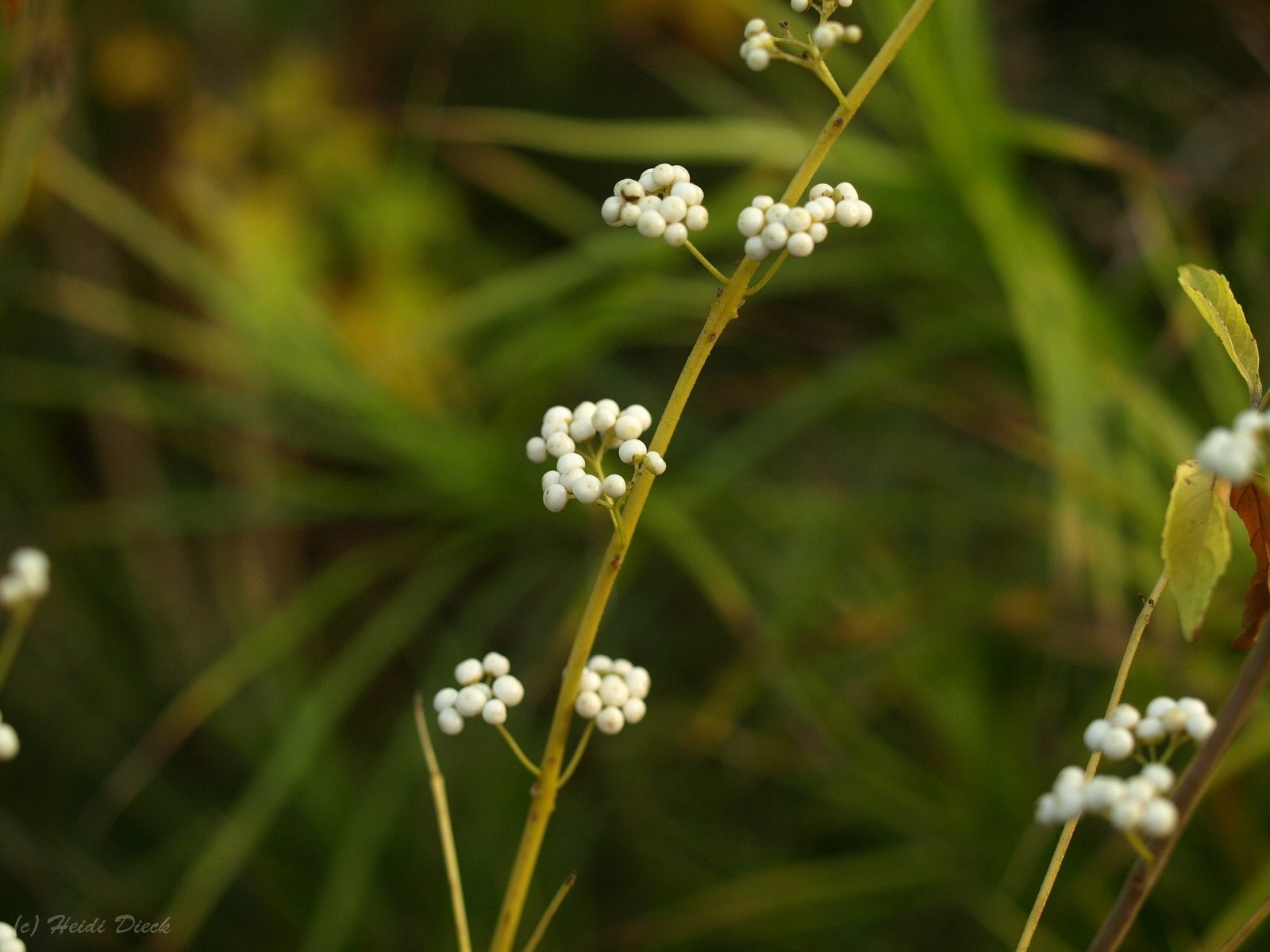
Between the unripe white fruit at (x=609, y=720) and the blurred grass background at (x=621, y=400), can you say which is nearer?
the unripe white fruit at (x=609, y=720)

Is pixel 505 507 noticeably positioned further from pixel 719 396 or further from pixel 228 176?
pixel 228 176

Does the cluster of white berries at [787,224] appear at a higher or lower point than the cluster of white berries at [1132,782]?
higher

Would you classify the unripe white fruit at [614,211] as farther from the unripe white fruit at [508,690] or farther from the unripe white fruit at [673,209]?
the unripe white fruit at [508,690]

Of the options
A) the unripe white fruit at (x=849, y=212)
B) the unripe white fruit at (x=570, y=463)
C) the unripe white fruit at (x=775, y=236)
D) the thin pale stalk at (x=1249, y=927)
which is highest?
the unripe white fruit at (x=849, y=212)

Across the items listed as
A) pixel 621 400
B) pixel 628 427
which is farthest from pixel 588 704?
pixel 621 400

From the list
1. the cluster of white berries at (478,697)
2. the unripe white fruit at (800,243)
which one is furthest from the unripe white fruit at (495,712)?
the unripe white fruit at (800,243)

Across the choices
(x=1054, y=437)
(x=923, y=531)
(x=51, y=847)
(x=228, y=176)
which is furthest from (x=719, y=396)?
(x=51, y=847)

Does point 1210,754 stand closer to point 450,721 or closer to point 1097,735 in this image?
point 1097,735

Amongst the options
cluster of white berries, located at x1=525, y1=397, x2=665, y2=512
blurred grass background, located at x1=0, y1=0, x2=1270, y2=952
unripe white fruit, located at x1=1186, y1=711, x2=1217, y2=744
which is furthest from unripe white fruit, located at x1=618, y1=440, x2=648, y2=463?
blurred grass background, located at x1=0, y1=0, x2=1270, y2=952
